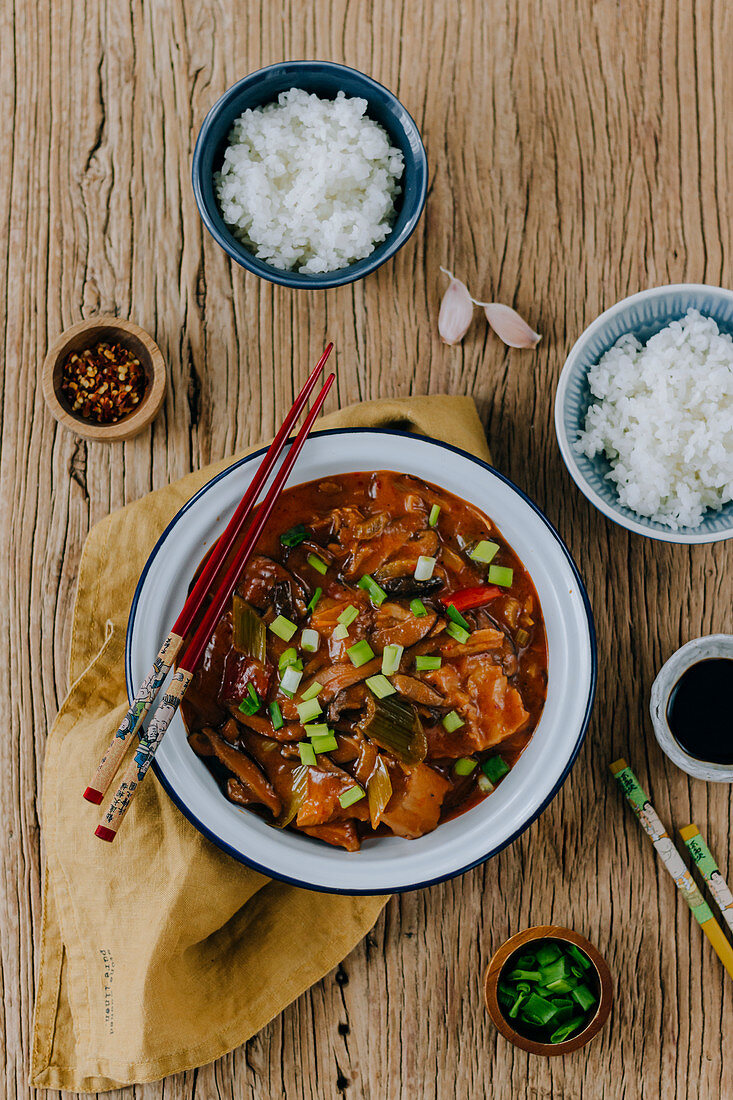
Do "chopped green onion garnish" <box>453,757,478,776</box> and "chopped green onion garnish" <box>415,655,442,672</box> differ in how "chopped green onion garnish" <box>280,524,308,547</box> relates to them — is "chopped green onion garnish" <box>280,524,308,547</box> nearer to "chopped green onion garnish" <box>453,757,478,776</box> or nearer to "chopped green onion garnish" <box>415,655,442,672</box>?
"chopped green onion garnish" <box>415,655,442,672</box>

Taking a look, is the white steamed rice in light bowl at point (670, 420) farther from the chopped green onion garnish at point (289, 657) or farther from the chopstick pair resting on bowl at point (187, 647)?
the chopped green onion garnish at point (289, 657)

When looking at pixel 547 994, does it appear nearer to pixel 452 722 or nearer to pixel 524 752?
pixel 524 752

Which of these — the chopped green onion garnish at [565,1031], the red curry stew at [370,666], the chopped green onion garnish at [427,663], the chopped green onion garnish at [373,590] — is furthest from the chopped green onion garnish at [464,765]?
the chopped green onion garnish at [565,1031]

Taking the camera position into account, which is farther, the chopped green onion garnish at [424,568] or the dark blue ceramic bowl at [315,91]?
the dark blue ceramic bowl at [315,91]

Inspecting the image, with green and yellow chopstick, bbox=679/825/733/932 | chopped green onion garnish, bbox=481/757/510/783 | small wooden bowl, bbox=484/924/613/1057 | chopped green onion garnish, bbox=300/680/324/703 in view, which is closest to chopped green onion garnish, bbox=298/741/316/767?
chopped green onion garnish, bbox=300/680/324/703

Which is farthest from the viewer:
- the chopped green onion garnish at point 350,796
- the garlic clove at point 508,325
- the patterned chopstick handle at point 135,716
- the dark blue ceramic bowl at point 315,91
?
the garlic clove at point 508,325

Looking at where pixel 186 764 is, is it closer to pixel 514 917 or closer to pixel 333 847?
pixel 333 847

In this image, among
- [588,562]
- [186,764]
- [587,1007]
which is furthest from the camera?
[588,562]

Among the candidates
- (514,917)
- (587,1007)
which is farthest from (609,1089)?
(514,917)
